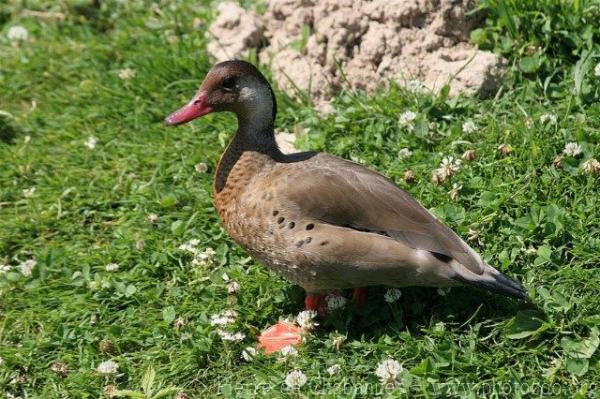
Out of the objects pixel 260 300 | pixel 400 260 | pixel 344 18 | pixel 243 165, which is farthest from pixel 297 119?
pixel 400 260

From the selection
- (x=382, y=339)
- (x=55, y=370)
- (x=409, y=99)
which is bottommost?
(x=55, y=370)

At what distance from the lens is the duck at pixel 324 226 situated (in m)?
3.82

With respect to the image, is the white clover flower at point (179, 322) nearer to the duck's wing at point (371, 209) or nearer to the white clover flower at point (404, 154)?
the duck's wing at point (371, 209)

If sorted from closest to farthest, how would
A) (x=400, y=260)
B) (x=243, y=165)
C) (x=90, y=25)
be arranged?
(x=400, y=260), (x=243, y=165), (x=90, y=25)

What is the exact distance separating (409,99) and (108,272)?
1822 millimetres

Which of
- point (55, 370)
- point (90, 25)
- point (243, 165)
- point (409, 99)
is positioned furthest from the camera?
point (90, 25)

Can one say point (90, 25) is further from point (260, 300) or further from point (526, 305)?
point (526, 305)

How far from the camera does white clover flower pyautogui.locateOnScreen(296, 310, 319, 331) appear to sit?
13.0 ft

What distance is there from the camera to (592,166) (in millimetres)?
4348

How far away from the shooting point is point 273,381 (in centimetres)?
381

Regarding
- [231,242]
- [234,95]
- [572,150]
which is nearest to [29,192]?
[231,242]

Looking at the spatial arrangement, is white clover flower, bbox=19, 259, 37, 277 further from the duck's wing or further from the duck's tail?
the duck's tail

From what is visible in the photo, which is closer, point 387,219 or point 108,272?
point 387,219

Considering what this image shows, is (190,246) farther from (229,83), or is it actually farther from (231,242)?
(229,83)
